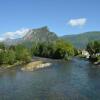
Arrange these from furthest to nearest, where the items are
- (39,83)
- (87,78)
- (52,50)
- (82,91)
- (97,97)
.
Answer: (52,50) → (87,78) → (39,83) → (82,91) → (97,97)

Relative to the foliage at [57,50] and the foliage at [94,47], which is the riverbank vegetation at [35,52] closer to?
the foliage at [57,50]

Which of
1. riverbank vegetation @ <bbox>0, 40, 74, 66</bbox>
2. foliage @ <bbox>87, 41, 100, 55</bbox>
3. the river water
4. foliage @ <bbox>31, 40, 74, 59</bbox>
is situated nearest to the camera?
the river water

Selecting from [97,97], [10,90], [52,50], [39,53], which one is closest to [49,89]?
[10,90]

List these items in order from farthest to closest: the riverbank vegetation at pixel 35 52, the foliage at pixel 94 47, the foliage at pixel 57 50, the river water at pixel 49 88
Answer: the foliage at pixel 94 47
the foliage at pixel 57 50
the riverbank vegetation at pixel 35 52
the river water at pixel 49 88

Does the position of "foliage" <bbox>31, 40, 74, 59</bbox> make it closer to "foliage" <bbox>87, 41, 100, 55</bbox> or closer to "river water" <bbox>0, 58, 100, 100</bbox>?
"foliage" <bbox>87, 41, 100, 55</bbox>

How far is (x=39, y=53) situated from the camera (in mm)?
176125

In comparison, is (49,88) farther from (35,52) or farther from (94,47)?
(35,52)

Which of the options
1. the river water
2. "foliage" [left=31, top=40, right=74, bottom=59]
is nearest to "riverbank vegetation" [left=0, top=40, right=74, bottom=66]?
"foliage" [left=31, top=40, right=74, bottom=59]

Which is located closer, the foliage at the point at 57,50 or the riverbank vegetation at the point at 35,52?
the riverbank vegetation at the point at 35,52

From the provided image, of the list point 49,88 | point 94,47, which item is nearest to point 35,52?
point 94,47

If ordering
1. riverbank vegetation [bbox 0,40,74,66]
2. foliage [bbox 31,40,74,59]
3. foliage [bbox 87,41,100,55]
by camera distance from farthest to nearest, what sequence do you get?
foliage [bbox 87,41,100,55] < foliage [bbox 31,40,74,59] < riverbank vegetation [bbox 0,40,74,66]

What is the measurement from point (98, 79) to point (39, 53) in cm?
10743

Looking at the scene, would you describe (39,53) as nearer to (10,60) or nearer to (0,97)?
(10,60)

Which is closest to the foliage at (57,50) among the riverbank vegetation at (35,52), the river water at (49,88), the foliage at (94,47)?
the riverbank vegetation at (35,52)
